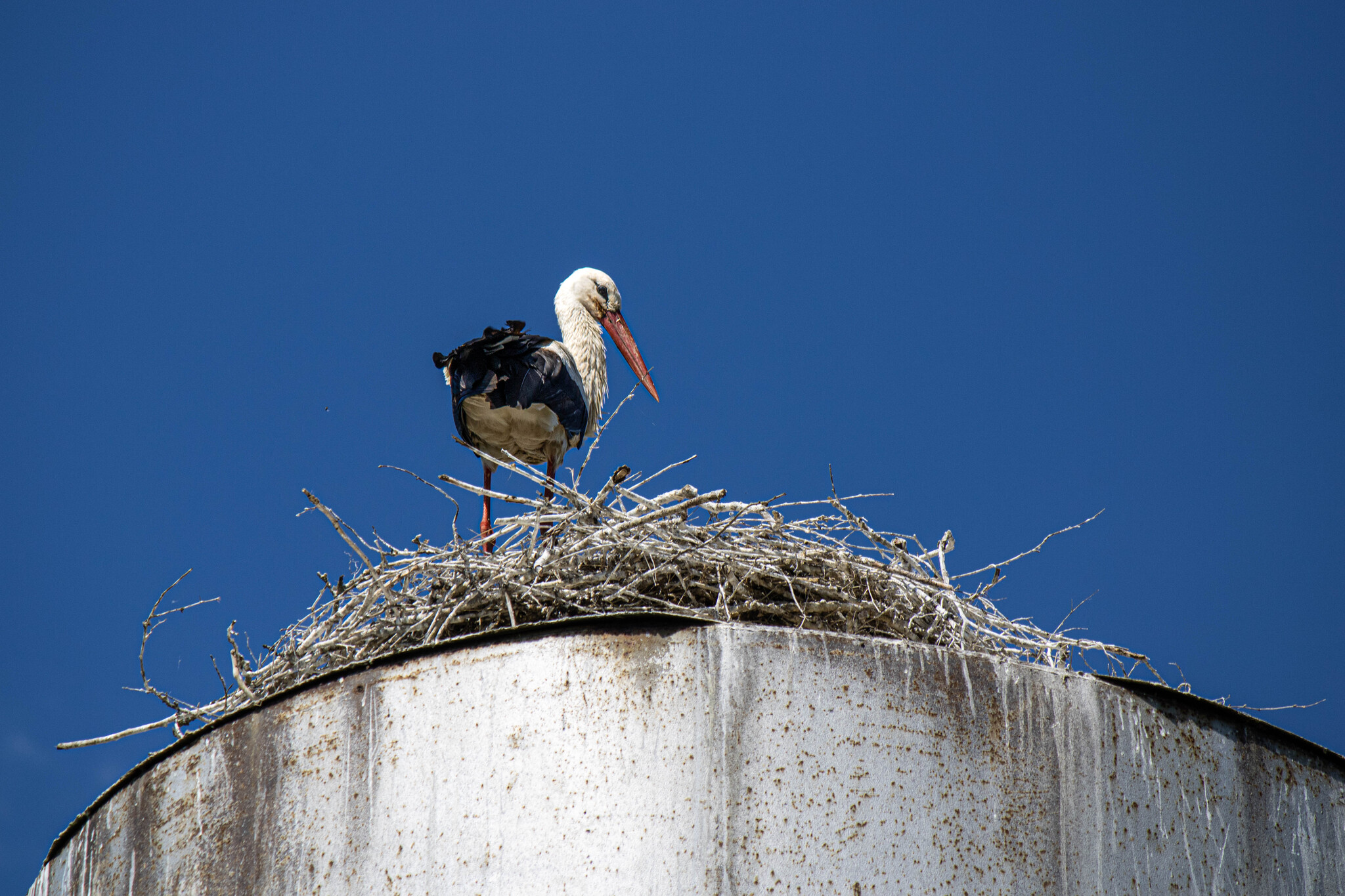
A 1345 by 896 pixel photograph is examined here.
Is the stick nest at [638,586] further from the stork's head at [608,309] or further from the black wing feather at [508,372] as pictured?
the stork's head at [608,309]

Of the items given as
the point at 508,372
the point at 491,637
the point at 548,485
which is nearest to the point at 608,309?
the point at 508,372

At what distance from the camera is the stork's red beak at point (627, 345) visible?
9.70 metres

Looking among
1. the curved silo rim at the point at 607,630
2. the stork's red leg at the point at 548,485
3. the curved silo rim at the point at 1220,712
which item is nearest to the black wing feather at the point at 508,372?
the stork's red leg at the point at 548,485

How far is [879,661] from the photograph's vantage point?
157 inches

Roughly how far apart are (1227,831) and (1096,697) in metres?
0.62

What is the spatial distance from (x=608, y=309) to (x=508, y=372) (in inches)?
82.6

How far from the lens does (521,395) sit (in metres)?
7.73

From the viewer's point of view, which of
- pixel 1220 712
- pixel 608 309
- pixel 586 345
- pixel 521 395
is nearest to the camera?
pixel 1220 712

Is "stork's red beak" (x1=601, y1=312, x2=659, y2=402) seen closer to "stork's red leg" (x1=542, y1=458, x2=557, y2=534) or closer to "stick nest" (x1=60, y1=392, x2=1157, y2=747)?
"stork's red leg" (x1=542, y1=458, x2=557, y2=534)

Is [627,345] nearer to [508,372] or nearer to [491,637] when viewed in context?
[508,372]

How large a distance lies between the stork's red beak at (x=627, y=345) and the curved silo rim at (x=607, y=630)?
18.3 ft

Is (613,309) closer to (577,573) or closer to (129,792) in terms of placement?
(577,573)

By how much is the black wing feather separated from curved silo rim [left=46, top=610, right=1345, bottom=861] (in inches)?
140

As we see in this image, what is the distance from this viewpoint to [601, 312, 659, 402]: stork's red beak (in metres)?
9.70
